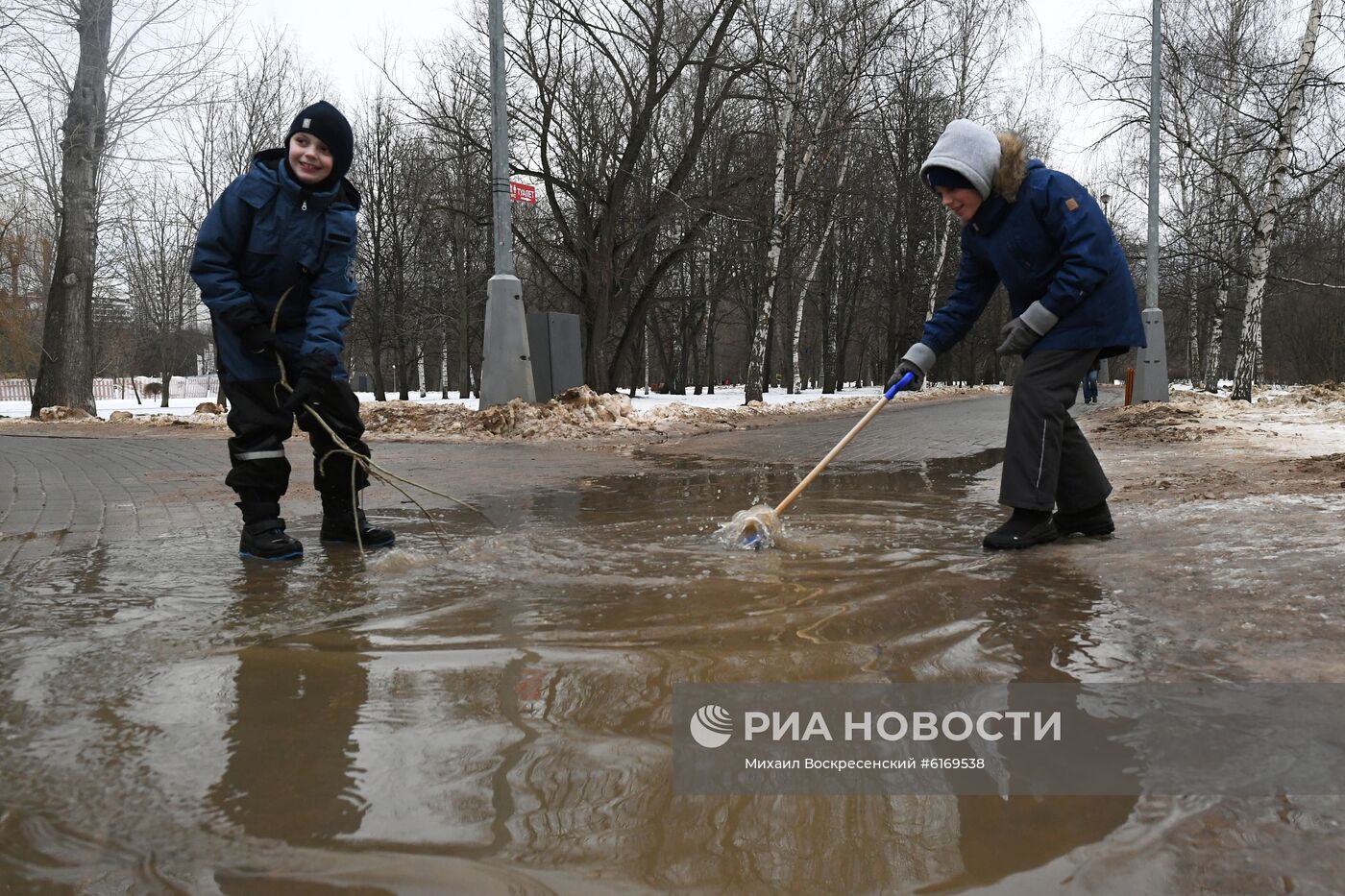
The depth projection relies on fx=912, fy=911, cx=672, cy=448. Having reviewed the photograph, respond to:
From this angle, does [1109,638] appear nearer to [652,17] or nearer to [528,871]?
[528,871]

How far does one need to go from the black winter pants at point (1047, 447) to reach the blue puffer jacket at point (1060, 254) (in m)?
0.10

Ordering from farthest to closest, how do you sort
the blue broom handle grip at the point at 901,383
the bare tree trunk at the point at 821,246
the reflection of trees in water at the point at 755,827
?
1. the bare tree trunk at the point at 821,246
2. the blue broom handle grip at the point at 901,383
3. the reflection of trees in water at the point at 755,827

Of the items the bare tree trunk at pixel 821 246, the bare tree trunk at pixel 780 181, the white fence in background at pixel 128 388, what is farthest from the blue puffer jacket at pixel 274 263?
the white fence in background at pixel 128 388

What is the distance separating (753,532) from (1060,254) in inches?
68.4

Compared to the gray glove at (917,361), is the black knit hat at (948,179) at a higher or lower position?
higher

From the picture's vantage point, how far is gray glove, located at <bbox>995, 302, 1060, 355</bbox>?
12.6 ft

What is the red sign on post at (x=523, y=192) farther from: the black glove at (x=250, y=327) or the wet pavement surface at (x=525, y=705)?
the black glove at (x=250, y=327)

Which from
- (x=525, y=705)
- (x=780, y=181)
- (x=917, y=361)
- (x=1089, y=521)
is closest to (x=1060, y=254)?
(x=917, y=361)

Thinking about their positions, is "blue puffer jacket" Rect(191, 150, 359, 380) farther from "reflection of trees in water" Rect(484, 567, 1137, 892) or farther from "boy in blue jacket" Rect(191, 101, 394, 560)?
"reflection of trees in water" Rect(484, 567, 1137, 892)

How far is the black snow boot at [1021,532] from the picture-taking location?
12.4 feet

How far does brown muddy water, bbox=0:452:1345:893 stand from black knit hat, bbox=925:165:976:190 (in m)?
1.54

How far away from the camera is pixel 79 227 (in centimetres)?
1767

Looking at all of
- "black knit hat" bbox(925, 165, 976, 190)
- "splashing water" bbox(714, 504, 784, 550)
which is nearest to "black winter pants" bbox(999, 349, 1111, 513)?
"black knit hat" bbox(925, 165, 976, 190)

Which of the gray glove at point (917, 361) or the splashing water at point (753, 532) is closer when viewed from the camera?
the splashing water at point (753, 532)
